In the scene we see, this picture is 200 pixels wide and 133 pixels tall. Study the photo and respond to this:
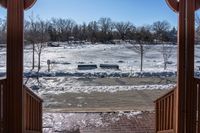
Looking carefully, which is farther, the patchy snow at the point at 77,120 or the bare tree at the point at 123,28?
the bare tree at the point at 123,28

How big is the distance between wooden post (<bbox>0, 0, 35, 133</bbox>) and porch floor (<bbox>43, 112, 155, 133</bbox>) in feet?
4.85

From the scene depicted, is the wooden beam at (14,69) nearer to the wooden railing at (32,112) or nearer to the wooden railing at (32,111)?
the wooden railing at (32,111)

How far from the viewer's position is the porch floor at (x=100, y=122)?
641 cm

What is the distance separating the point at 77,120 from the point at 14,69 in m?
2.64

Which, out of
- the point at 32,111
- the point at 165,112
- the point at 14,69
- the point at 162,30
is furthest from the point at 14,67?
the point at 162,30

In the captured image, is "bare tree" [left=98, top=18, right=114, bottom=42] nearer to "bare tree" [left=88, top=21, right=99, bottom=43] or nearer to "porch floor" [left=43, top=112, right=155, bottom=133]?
"bare tree" [left=88, top=21, right=99, bottom=43]

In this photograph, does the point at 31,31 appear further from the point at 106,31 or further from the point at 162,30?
the point at 106,31

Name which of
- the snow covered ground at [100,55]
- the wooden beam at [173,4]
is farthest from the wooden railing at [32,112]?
the snow covered ground at [100,55]

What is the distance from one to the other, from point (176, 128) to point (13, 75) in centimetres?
232

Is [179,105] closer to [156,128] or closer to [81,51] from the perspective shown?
[156,128]

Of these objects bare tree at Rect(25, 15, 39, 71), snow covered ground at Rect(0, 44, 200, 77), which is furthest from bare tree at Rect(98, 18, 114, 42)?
bare tree at Rect(25, 15, 39, 71)

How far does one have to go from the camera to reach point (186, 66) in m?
4.93

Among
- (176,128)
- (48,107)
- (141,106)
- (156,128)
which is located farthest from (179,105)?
(48,107)

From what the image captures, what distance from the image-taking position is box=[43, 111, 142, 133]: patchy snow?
6547 mm
